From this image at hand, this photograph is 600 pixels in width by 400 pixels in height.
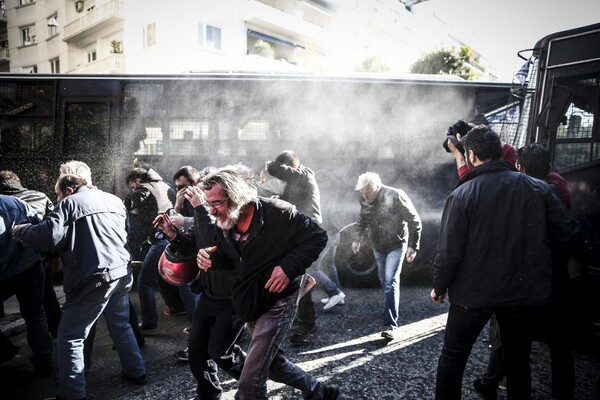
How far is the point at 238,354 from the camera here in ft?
8.97

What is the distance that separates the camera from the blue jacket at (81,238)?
2969mm

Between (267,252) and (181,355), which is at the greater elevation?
(267,252)

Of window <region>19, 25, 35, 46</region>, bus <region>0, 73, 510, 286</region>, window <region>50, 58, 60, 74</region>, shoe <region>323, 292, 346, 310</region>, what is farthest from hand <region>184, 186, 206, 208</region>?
window <region>19, 25, 35, 46</region>

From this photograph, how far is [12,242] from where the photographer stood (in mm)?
3479

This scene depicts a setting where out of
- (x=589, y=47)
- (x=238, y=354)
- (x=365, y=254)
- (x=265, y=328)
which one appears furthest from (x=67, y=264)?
(x=589, y=47)

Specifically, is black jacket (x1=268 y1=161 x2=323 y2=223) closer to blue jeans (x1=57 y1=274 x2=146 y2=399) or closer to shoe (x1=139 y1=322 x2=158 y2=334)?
blue jeans (x1=57 y1=274 x2=146 y2=399)

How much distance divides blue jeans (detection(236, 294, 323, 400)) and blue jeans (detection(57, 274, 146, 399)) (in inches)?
57.0

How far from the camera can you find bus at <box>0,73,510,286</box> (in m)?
6.25


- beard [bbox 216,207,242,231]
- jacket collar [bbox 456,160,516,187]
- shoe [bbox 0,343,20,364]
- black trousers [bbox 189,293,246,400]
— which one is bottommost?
shoe [bbox 0,343,20,364]

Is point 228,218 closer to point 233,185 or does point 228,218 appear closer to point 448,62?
point 233,185

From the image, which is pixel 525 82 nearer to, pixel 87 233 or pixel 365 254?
pixel 365 254

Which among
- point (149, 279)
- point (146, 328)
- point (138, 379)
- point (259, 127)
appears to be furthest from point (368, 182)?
point (146, 328)

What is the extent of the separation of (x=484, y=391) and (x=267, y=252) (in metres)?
2.19

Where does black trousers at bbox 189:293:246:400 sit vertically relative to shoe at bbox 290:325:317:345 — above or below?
above
